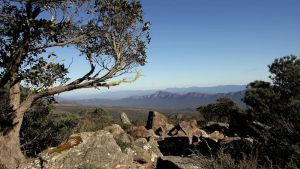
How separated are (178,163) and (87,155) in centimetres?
412

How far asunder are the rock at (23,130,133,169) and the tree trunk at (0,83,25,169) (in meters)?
0.75

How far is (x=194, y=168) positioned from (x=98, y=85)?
21.3 ft

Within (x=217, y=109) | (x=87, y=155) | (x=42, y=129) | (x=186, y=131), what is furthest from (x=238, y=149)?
(x=217, y=109)

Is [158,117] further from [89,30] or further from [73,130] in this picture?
[89,30]

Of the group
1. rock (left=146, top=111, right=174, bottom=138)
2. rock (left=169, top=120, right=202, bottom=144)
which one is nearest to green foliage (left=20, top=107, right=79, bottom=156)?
rock (left=169, top=120, right=202, bottom=144)

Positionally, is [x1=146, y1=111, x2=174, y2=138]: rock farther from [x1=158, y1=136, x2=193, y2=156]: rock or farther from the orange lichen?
the orange lichen

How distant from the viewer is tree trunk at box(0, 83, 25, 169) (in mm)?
16984

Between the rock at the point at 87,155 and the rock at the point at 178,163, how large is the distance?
1560 mm

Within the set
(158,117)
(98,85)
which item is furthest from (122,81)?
(158,117)

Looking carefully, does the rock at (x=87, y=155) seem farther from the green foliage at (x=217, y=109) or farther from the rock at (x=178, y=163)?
the green foliage at (x=217, y=109)

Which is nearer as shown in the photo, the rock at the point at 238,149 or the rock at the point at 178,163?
the rock at the point at 178,163

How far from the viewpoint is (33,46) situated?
685 inches

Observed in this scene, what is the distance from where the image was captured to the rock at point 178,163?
15873 millimetres

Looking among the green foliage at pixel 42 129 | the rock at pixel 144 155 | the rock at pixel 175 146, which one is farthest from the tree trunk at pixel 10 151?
the rock at pixel 175 146
